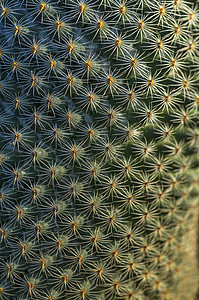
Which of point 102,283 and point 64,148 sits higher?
point 64,148

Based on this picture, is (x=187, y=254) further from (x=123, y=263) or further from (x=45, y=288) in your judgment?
(x=45, y=288)

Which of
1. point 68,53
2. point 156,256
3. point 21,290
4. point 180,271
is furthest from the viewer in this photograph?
point 180,271

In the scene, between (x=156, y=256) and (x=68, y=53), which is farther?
(x=156, y=256)

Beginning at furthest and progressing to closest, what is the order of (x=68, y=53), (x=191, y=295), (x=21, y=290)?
(x=191, y=295), (x=21, y=290), (x=68, y=53)

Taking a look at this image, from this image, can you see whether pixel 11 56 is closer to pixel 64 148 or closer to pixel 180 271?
pixel 64 148

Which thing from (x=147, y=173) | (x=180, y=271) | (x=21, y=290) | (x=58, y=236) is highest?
(x=147, y=173)

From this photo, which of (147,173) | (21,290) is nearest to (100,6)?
(147,173)
